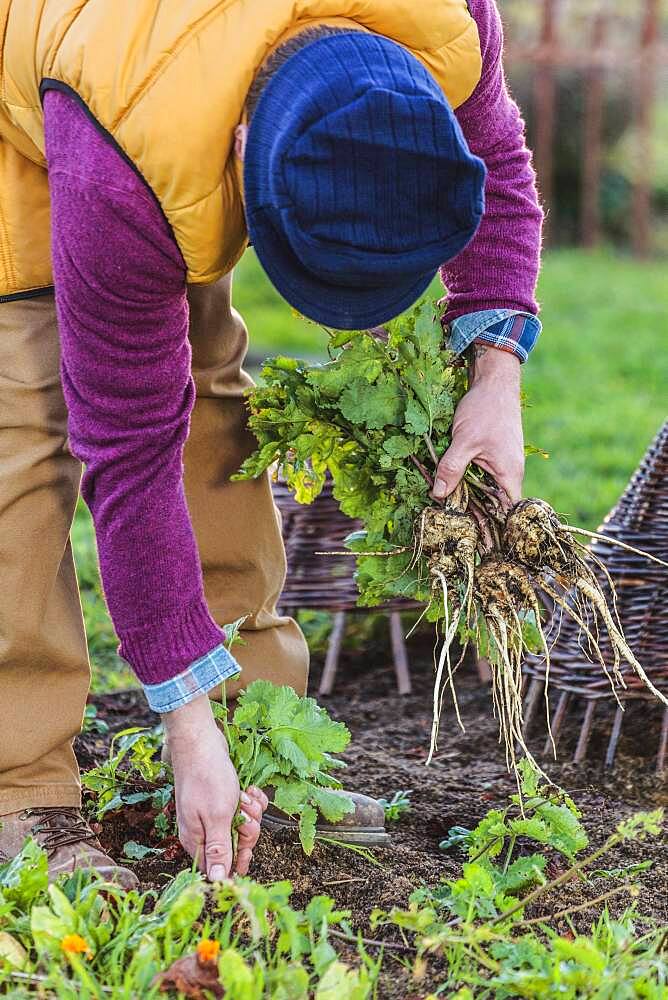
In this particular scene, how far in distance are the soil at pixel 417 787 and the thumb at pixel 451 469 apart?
70 centimetres

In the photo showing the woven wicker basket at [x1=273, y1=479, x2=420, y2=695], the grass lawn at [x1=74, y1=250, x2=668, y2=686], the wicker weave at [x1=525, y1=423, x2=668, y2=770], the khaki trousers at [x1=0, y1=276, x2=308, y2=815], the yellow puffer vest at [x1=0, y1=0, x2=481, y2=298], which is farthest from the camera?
the grass lawn at [x1=74, y1=250, x2=668, y2=686]

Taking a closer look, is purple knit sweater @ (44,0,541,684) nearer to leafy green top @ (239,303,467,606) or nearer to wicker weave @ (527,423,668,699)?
leafy green top @ (239,303,467,606)

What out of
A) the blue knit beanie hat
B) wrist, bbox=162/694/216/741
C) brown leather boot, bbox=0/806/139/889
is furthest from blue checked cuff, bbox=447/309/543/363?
brown leather boot, bbox=0/806/139/889

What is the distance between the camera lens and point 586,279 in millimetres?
8914

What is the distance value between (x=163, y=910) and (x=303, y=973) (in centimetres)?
32

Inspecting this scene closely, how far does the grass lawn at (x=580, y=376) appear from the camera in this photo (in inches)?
172

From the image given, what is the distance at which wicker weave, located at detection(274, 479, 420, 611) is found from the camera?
342cm

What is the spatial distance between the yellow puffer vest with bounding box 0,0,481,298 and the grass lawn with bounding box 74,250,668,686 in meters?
1.20

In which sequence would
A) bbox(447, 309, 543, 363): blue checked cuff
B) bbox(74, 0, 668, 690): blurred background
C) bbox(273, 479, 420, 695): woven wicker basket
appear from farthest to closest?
bbox(74, 0, 668, 690): blurred background < bbox(273, 479, 420, 695): woven wicker basket < bbox(447, 309, 543, 363): blue checked cuff

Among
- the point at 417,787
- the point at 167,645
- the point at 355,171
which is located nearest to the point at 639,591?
the point at 417,787

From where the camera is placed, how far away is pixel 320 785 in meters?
2.28

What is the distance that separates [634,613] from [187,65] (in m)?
1.67

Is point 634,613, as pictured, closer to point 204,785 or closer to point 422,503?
point 422,503

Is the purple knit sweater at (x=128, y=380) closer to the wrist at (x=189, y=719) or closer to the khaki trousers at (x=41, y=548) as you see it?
the wrist at (x=189, y=719)
